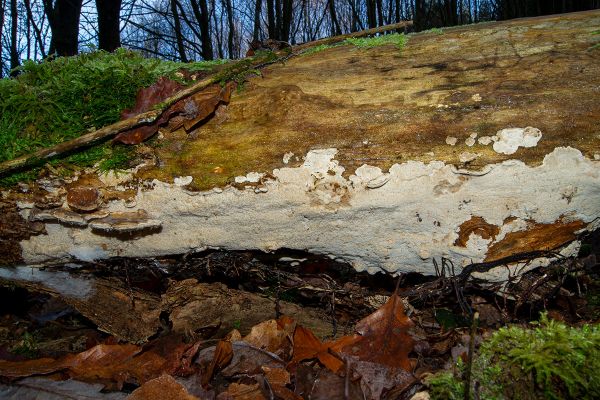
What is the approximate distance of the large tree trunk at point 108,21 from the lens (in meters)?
8.72

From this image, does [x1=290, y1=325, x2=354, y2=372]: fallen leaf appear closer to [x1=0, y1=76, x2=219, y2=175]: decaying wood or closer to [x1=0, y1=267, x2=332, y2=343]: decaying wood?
[x1=0, y1=267, x2=332, y2=343]: decaying wood

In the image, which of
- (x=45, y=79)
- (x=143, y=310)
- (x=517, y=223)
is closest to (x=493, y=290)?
(x=517, y=223)

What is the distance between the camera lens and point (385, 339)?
185 centimetres

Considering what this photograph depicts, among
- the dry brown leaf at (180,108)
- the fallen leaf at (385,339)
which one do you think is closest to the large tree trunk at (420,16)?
the dry brown leaf at (180,108)

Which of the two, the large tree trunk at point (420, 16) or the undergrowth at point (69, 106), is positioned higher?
the large tree trunk at point (420, 16)

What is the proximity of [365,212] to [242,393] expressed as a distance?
1023 millimetres

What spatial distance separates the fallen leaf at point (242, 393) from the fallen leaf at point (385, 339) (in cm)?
43

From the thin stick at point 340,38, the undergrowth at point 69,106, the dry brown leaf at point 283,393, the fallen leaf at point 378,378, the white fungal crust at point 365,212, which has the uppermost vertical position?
the thin stick at point 340,38

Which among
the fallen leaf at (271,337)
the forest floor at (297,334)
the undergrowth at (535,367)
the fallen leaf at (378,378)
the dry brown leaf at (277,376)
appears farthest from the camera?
the fallen leaf at (271,337)

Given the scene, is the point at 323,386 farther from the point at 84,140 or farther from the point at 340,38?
the point at 340,38

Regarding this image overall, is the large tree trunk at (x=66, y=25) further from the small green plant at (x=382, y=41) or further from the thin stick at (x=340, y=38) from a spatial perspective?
the small green plant at (x=382, y=41)

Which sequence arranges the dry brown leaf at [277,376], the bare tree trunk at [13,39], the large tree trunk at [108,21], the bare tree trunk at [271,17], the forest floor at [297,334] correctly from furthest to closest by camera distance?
the bare tree trunk at [13,39] < the bare tree trunk at [271,17] < the large tree trunk at [108,21] < the dry brown leaf at [277,376] < the forest floor at [297,334]

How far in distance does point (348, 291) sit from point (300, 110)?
119 cm

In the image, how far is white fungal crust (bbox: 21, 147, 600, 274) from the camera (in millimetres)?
1883
